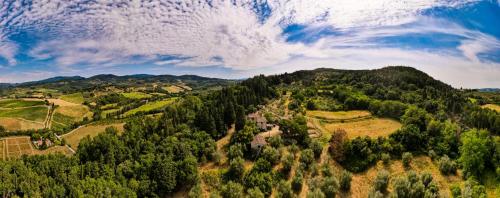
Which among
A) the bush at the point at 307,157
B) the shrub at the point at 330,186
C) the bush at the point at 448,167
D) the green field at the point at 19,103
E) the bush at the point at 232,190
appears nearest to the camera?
the shrub at the point at 330,186

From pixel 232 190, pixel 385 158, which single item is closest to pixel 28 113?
pixel 232 190

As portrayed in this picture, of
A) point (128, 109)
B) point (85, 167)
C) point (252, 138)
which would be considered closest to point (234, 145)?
point (252, 138)

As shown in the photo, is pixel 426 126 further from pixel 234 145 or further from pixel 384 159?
pixel 234 145

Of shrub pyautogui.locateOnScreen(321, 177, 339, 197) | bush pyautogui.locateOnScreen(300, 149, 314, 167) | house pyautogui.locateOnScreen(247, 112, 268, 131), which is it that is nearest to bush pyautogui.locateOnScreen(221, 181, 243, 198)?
shrub pyautogui.locateOnScreen(321, 177, 339, 197)

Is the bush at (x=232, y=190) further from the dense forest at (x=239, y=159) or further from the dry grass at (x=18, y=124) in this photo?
the dry grass at (x=18, y=124)

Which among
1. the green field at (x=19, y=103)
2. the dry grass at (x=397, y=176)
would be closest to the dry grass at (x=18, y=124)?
the green field at (x=19, y=103)

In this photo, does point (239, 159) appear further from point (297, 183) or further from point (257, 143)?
point (297, 183)
